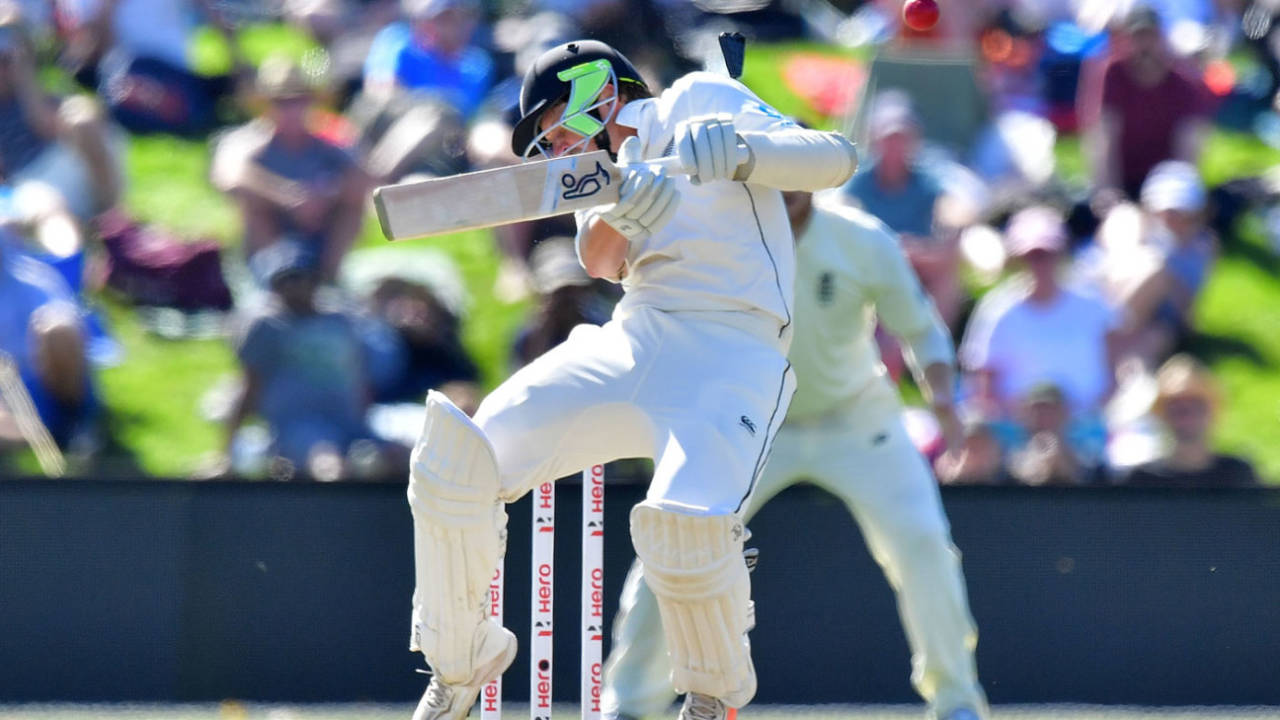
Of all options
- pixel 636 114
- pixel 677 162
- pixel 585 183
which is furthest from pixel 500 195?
pixel 636 114

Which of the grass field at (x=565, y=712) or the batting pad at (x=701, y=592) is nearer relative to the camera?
the batting pad at (x=701, y=592)

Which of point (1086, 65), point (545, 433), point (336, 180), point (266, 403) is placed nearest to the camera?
point (545, 433)

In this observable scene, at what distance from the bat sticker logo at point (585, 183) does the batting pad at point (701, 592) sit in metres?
0.66

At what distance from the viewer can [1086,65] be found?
916 centimetres

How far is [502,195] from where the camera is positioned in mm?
3953

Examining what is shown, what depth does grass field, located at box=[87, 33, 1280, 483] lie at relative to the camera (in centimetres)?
777

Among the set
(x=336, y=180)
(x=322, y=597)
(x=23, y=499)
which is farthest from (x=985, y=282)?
(x=23, y=499)

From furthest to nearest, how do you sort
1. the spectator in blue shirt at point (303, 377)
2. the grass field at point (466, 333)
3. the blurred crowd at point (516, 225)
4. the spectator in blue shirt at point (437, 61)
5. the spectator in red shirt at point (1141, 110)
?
the spectator in blue shirt at point (437, 61) < the spectator in red shirt at point (1141, 110) < the grass field at point (466, 333) < the blurred crowd at point (516, 225) < the spectator in blue shirt at point (303, 377)

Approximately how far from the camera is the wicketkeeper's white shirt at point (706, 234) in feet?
14.0

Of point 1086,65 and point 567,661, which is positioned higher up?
point 1086,65

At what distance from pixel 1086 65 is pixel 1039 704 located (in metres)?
3.84

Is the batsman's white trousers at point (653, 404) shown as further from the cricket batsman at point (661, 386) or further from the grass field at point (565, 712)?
the grass field at point (565, 712)

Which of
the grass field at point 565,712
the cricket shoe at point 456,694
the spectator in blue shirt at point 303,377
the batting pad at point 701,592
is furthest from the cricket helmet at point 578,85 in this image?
the spectator in blue shirt at point 303,377

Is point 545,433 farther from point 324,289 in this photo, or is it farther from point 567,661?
point 324,289
